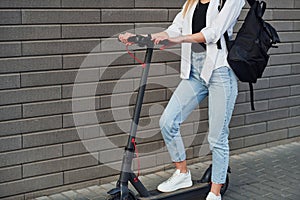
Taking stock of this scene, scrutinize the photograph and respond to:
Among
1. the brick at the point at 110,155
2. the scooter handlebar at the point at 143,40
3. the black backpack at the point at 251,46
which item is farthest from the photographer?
the brick at the point at 110,155

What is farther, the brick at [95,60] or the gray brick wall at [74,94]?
the brick at [95,60]

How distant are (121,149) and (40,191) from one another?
3.19 feet

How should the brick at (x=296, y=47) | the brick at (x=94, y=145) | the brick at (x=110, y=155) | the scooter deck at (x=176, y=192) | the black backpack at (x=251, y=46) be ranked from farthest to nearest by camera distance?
1. the brick at (x=296, y=47)
2. the brick at (x=110, y=155)
3. the brick at (x=94, y=145)
4. the scooter deck at (x=176, y=192)
5. the black backpack at (x=251, y=46)

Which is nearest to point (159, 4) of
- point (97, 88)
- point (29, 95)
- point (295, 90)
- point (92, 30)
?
point (92, 30)

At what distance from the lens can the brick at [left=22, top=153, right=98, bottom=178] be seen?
17.8 feet

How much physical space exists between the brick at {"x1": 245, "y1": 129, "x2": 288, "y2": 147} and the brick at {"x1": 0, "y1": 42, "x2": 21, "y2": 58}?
329 centimetres

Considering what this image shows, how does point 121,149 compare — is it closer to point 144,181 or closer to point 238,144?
point 144,181

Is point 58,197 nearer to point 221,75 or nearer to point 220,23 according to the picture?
point 221,75

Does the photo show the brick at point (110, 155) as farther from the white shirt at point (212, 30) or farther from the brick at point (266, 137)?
the brick at point (266, 137)

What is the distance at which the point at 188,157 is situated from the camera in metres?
6.68

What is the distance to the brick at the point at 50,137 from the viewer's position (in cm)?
536

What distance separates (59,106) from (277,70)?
322cm

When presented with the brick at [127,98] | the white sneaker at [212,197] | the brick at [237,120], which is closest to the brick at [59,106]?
the brick at [127,98]

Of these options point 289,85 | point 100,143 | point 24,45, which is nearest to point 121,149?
point 100,143
